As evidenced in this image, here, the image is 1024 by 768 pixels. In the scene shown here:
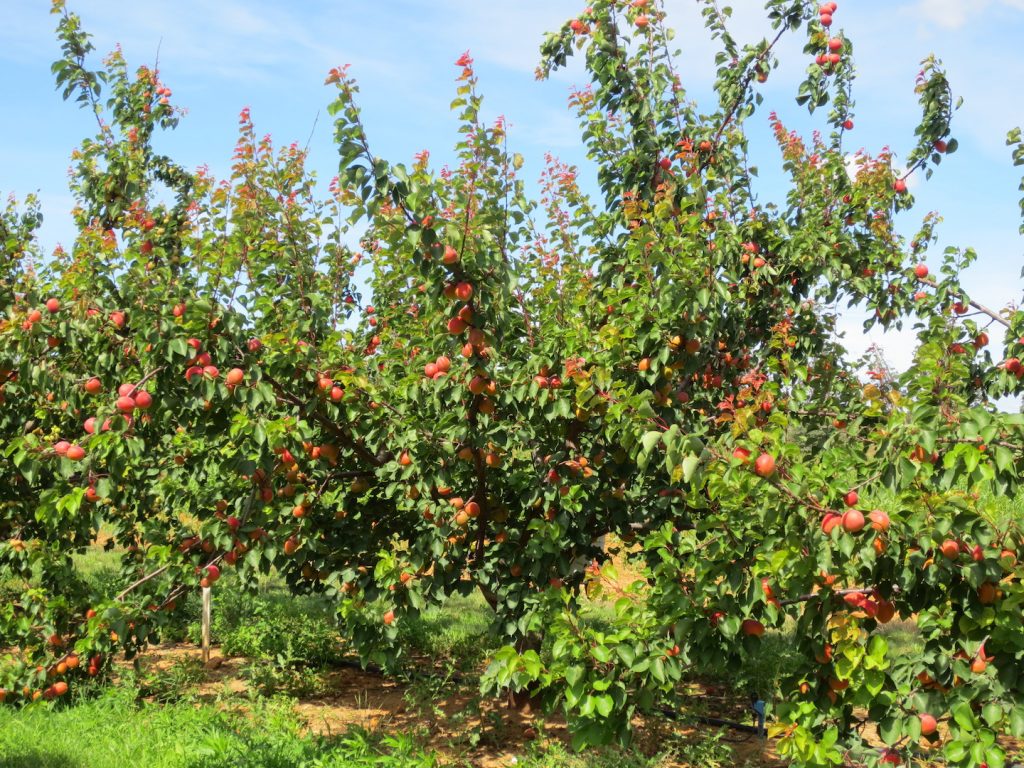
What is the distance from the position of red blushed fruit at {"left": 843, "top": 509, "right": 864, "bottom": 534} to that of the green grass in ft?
7.84

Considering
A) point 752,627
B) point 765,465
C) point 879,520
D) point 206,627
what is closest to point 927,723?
point 752,627

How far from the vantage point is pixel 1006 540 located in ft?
8.57

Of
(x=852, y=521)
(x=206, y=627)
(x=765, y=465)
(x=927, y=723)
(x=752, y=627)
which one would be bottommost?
(x=206, y=627)

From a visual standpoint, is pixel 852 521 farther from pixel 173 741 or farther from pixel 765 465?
pixel 173 741

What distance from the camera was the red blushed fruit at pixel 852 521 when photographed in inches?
97.2

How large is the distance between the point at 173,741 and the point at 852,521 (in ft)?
11.9

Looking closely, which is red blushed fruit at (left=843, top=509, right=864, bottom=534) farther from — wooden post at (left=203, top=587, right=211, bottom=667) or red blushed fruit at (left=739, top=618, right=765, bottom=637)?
wooden post at (left=203, top=587, right=211, bottom=667)

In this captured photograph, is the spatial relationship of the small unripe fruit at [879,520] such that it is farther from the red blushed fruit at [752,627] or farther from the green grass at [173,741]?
the green grass at [173,741]

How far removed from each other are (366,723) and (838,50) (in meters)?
5.23

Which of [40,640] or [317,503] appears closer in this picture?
[317,503]

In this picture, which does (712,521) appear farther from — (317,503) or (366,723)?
(366,723)

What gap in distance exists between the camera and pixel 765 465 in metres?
2.56

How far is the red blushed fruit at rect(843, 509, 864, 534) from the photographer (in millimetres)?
2469

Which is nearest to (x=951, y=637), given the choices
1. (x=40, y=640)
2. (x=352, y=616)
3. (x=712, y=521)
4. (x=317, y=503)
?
(x=712, y=521)
